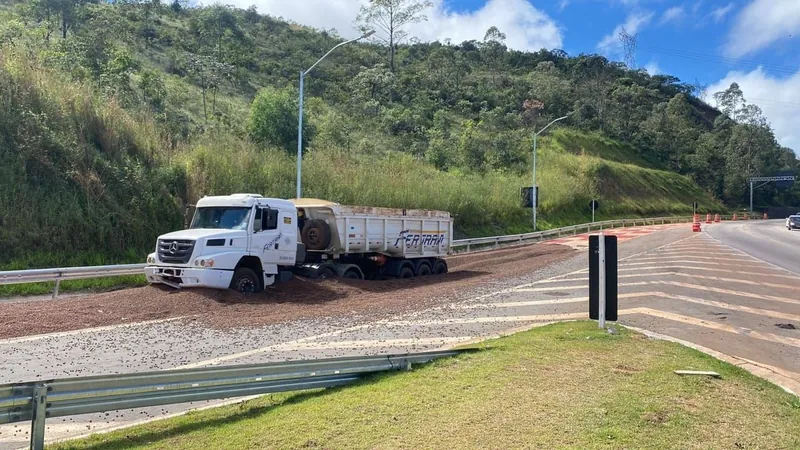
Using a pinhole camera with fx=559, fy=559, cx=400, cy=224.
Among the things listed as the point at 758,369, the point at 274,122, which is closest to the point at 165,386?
the point at 758,369

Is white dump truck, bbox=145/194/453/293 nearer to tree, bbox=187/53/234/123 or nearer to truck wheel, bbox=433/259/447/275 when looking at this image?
truck wheel, bbox=433/259/447/275

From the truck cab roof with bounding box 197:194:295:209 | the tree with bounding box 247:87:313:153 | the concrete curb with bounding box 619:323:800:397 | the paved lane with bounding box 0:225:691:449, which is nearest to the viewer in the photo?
the concrete curb with bounding box 619:323:800:397

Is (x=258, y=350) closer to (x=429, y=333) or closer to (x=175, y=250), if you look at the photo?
(x=429, y=333)

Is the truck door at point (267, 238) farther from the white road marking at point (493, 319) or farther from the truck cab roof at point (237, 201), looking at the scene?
the white road marking at point (493, 319)

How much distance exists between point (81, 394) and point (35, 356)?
5.23m

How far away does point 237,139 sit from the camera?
30.2 metres

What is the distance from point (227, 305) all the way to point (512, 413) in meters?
9.45

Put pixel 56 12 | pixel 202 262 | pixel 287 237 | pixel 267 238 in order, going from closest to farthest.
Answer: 1. pixel 202 262
2. pixel 267 238
3. pixel 287 237
4. pixel 56 12

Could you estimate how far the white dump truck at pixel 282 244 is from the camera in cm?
1384

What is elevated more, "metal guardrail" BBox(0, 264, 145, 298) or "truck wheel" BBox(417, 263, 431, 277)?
"metal guardrail" BBox(0, 264, 145, 298)

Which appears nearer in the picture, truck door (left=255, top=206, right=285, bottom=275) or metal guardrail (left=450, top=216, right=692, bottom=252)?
truck door (left=255, top=206, right=285, bottom=275)

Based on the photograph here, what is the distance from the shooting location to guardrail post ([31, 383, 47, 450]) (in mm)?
4547

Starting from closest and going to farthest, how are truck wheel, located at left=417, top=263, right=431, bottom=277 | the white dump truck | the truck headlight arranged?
the truck headlight, the white dump truck, truck wheel, located at left=417, top=263, right=431, bottom=277

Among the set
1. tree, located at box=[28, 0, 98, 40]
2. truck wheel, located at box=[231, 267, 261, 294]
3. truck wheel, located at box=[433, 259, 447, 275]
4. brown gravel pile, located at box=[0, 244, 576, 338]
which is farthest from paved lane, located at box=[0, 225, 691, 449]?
tree, located at box=[28, 0, 98, 40]
